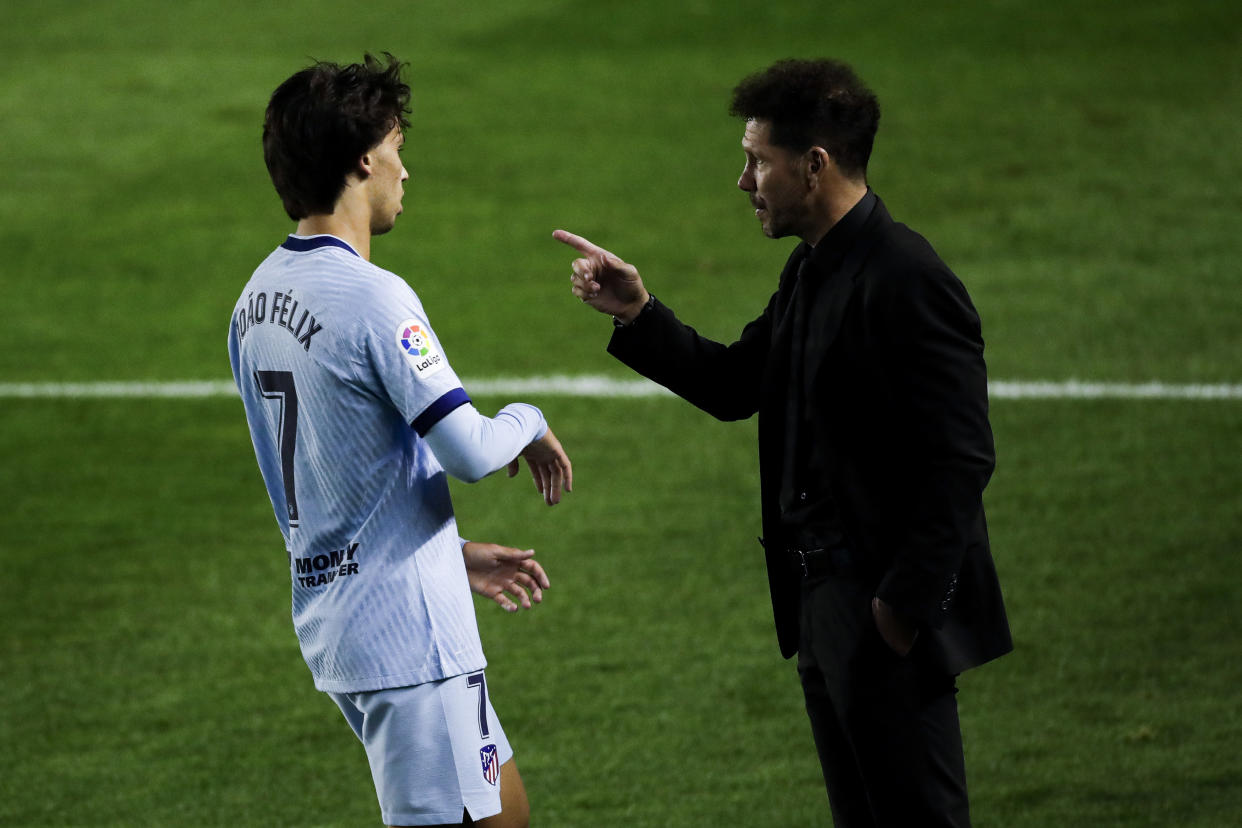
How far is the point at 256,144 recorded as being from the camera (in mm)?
12234

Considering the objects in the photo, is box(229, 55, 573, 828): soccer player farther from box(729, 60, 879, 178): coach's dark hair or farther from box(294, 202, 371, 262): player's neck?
box(729, 60, 879, 178): coach's dark hair

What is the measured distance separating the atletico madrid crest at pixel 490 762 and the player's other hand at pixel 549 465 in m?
0.46

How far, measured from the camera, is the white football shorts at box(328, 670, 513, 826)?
2.76 meters

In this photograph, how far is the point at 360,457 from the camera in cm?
276

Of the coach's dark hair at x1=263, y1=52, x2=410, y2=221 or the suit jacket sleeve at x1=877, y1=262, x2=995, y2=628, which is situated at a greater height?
the coach's dark hair at x1=263, y1=52, x2=410, y2=221

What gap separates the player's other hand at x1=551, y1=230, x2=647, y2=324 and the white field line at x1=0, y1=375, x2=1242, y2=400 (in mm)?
4735

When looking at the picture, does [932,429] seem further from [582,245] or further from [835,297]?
[582,245]

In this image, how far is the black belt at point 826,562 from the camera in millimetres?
2965

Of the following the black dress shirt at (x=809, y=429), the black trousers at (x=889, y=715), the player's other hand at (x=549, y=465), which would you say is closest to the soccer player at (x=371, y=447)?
the player's other hand at (x=549, y=465)

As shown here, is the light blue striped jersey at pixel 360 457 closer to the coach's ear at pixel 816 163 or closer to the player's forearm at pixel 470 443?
the player's forearm at pixel 470 443

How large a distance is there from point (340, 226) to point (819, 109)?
88 centimetres

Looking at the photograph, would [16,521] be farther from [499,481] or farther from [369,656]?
[369,656]

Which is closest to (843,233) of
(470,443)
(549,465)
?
(549,465)

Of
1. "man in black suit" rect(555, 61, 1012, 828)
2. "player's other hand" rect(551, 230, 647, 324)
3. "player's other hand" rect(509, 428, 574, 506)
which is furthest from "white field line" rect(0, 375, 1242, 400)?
"player's other hand" rect(509, 428, 574, 506)
